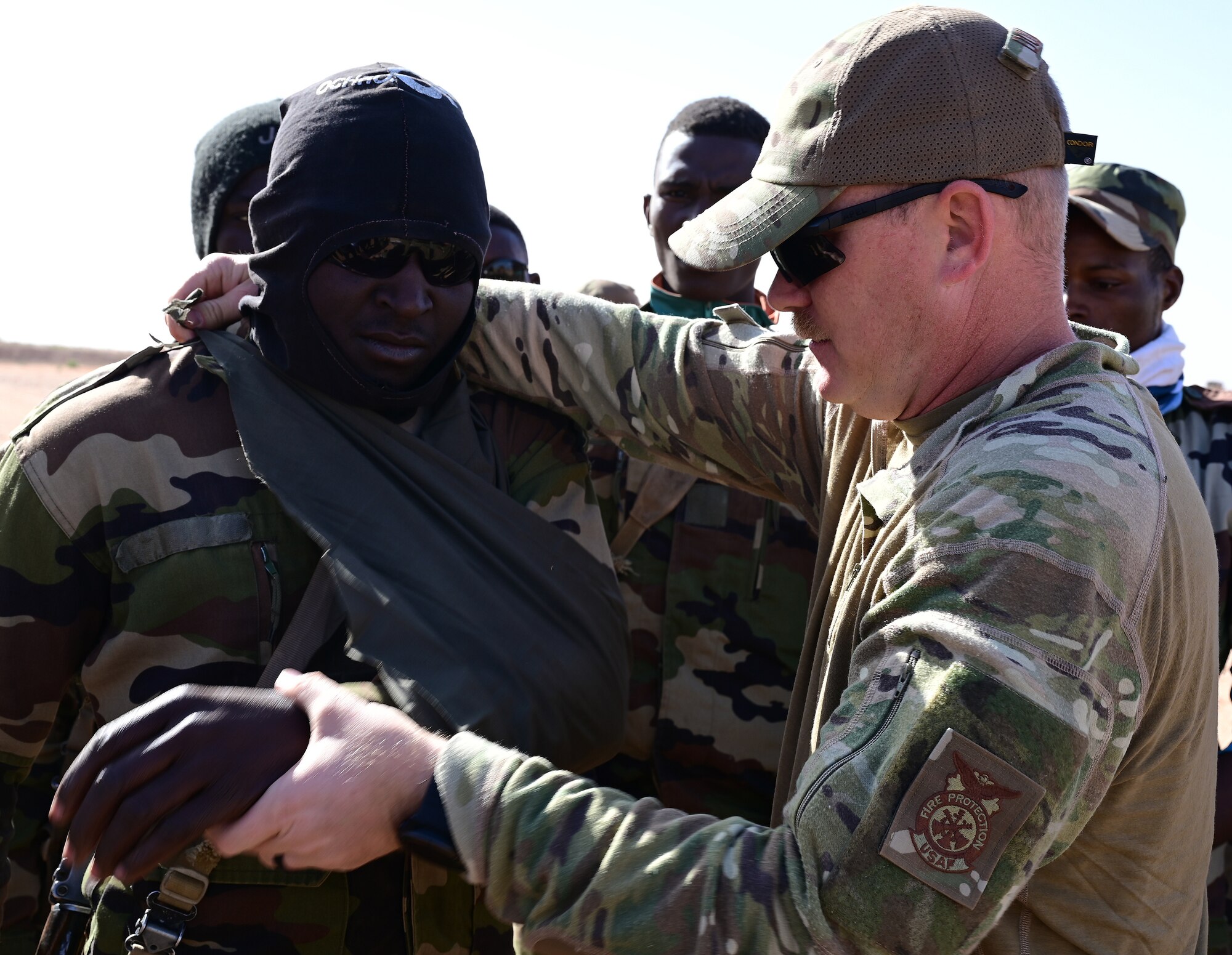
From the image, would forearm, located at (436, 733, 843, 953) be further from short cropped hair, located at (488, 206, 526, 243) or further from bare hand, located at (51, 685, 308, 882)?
short cropped hair, located at (488, 206, 526, 243)

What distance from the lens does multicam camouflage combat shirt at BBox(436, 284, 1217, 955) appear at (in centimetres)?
147

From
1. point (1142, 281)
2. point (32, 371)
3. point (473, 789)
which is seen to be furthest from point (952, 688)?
point (32, 371)

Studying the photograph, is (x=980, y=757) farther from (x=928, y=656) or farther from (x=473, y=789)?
(x=473, y=789)

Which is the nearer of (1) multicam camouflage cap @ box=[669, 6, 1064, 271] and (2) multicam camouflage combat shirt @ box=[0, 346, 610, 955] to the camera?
(1) multicam camouflage cap @ box=[669, 6, 1064, 271]

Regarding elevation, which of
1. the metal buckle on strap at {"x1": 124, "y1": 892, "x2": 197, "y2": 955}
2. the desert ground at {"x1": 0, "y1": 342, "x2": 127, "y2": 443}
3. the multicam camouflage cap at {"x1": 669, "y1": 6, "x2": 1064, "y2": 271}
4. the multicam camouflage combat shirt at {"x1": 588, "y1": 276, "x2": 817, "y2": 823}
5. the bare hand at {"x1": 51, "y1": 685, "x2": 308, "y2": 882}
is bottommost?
the desert ground at {"x1": 0, "y1": 342, "x2": 127, "y2": 443}

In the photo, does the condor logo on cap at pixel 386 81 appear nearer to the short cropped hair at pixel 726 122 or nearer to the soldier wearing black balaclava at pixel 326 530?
the soldier wearing black balaclava at pixel 326 530

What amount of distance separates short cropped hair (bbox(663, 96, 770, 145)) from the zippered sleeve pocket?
3369mm

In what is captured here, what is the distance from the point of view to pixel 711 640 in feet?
11.7

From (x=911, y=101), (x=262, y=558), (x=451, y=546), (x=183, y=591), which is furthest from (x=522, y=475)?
(x=911, y=101)

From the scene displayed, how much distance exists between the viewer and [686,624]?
3605mm

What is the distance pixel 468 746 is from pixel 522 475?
96 cm

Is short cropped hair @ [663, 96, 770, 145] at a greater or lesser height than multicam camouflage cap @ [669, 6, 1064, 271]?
lesser

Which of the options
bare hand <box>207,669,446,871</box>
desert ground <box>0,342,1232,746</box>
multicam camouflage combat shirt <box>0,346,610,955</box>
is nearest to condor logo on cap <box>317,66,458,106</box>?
multicam camouflage combat shirt <box>0,346,610,955</box>

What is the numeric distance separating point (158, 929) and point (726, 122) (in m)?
3.60
